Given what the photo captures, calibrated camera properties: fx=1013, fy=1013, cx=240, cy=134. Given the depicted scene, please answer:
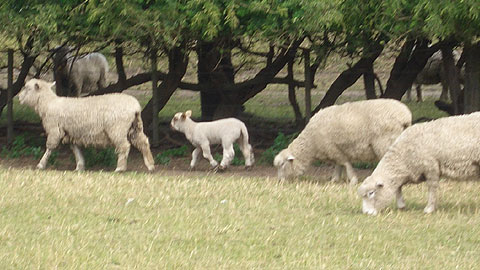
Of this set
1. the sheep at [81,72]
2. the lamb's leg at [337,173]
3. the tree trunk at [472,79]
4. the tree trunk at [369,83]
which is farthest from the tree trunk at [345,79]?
the sheep at [81,72]

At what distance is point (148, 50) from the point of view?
1625 centimetres

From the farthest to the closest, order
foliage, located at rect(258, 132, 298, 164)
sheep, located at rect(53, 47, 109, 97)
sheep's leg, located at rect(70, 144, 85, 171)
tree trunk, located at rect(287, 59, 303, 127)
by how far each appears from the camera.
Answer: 1. sheep, located at rect(53, 47, 109, 97)
2. tree trunk, located at rect(287, 59, 303, 127)
3. foliage, located at rect(258, 132, 298, 164)
4. sheep's leg, located at rect(70, 144, 85, 171)

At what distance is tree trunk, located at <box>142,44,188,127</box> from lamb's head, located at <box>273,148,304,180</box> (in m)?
4.27

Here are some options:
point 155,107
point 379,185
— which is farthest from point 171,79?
point 379,185

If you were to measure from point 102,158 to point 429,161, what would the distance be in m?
6.52

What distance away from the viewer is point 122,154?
14164mm

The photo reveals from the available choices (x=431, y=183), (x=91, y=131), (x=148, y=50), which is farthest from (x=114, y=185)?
(x=148, y=50)

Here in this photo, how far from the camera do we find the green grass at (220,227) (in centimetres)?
806

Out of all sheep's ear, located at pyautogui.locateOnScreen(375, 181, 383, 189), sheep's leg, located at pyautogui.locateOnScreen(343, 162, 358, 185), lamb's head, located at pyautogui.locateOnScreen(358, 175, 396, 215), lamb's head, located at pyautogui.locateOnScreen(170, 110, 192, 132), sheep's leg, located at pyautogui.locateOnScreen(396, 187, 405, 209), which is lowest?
sheep's leg, located at pyautogui.locateOnScreen(343, 162, 358, 185)

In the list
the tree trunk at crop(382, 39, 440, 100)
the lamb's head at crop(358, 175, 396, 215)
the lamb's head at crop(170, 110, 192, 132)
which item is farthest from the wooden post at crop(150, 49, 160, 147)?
A: the lamb's head at crop(358, 175, 396, 215)

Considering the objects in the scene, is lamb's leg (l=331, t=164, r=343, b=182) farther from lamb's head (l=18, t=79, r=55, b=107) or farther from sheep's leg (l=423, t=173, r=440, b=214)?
lamb's head (l=18, t=79, r=55, b=107)

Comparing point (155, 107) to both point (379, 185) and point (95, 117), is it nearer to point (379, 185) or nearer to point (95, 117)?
point (95, 117)

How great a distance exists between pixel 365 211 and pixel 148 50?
7156mm

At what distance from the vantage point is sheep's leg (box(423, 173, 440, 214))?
397 inches
